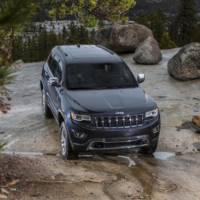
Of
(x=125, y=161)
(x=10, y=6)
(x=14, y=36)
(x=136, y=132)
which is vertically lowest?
(x=125, y=161)

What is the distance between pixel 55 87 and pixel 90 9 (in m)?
7.27

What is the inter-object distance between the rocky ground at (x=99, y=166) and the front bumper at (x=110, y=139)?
1.23 feet

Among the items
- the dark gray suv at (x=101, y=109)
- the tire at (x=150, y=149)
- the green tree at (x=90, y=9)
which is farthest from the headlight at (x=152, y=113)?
the green tree at (x=90, y=9)

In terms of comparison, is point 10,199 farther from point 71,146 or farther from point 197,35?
point 197,35

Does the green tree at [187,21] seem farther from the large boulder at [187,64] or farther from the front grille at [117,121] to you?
the front grille at [117,121]

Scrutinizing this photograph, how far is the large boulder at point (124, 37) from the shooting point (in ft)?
83.3

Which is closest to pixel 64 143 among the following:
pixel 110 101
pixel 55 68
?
pixel 110 101

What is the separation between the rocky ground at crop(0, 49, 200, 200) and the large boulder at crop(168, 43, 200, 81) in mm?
2464

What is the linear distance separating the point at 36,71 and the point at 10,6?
1882 centimetres

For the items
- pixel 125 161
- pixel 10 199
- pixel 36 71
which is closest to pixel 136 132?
pixel 125 161

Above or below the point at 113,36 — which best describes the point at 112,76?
above

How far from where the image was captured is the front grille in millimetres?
10000

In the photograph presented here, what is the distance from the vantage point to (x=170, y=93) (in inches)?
674

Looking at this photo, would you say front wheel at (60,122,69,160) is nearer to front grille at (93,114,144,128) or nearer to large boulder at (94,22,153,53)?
front grille at (93,114,144,128)
